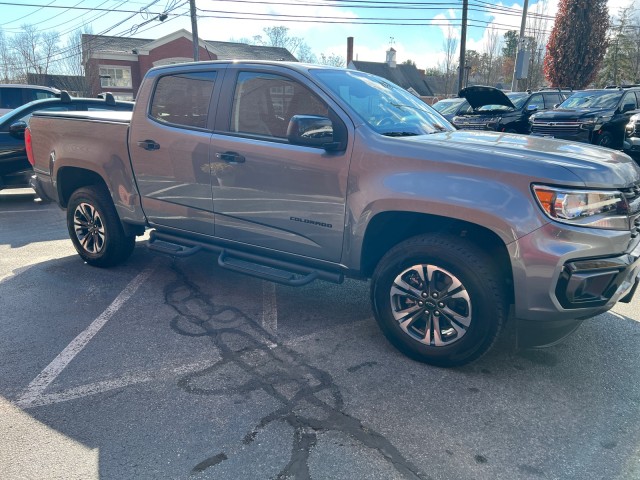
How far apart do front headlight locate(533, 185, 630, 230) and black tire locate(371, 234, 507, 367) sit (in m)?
0.51

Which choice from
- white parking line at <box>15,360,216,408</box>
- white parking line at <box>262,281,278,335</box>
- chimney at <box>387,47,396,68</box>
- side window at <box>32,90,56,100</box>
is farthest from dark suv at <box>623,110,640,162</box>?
chimney at <box>387,47,396,68</box>

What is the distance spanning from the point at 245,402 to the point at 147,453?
0.61 m

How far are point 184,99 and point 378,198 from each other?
84.9 inches

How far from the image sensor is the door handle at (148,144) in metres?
4.35

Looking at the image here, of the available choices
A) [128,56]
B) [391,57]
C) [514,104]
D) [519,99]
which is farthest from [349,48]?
[514,104]

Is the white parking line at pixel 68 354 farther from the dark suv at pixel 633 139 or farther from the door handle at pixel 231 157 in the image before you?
the dark suv at pixel 633 139

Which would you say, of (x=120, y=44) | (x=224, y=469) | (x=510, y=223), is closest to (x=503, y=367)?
(x=510, y=223)

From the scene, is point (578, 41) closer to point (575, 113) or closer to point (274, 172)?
point (575, 113)

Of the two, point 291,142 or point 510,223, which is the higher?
point 291,142

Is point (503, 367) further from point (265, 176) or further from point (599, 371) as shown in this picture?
point (265, 176)

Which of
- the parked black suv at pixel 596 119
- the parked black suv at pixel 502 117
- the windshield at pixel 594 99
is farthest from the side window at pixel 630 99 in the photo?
the parked black suv at pixel 502 117

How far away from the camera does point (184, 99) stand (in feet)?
14.1

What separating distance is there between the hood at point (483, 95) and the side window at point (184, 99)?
7981mm

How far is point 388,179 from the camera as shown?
320cm
